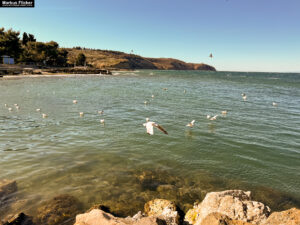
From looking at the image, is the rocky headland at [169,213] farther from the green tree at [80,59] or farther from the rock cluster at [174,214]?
the green tree at [80,59]

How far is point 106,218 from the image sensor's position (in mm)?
4504

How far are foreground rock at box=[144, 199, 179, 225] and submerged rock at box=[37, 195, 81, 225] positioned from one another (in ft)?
8.03

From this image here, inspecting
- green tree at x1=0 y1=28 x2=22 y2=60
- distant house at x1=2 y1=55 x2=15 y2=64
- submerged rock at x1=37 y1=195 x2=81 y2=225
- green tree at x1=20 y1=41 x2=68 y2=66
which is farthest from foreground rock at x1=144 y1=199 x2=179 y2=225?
green tree at x1=20 y1=41 x2=68 y2=66

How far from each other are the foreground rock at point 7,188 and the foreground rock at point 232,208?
647cm

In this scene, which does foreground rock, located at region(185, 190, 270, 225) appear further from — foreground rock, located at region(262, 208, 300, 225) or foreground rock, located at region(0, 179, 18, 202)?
foreground rock, located at region(0, 179, 18, 202)

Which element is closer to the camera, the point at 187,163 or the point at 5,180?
the point at 5,180

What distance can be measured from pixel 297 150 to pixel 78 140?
13.8 m

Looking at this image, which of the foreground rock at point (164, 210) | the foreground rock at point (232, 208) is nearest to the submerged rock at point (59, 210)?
the foreground rock at point (164, 210)

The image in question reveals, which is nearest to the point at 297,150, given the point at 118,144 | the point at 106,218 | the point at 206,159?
the point at 206,159

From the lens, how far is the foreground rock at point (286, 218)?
12.5 ft

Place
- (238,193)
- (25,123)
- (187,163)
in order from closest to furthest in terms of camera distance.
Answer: (238,193) → (187,163) → (25,123)

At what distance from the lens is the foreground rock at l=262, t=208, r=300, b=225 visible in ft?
12.5

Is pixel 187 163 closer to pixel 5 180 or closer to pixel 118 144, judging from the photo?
pixel 118 144

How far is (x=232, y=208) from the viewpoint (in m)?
4.73
